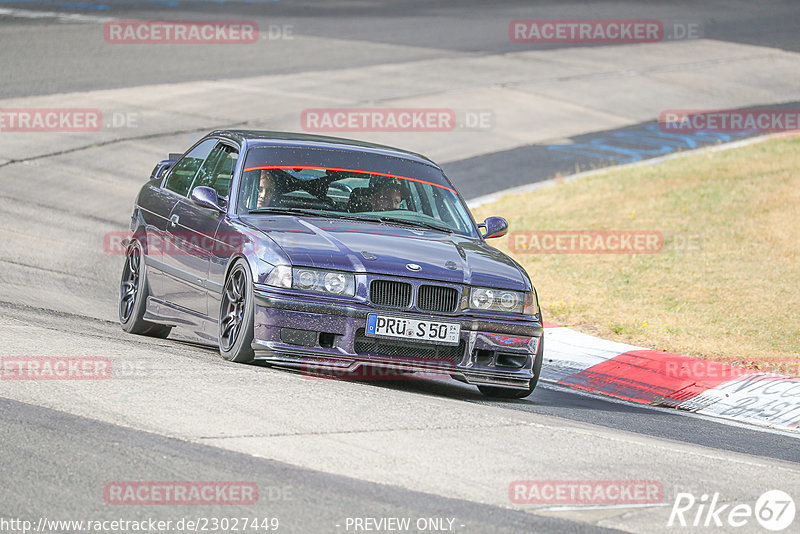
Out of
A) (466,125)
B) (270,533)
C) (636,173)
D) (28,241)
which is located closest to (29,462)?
(270,533)

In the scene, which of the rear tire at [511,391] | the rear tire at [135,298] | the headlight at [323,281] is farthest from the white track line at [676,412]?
the rear tire at [135,298]

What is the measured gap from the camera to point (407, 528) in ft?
16.4

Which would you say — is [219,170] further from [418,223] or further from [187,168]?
[418,223]

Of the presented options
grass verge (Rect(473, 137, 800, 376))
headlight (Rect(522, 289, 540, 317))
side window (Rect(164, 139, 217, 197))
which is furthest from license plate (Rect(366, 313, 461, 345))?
grass verge (Rect(473, 137, 800, 376))

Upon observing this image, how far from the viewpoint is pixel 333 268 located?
25.8 feet

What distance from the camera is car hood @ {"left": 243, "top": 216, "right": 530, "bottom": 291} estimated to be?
26.0 ft

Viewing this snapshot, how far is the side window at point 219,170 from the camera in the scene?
30.5 feet

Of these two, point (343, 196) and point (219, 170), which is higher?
point (219, 170)

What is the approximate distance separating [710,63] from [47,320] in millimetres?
24963

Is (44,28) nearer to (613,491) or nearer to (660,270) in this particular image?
(660,270)

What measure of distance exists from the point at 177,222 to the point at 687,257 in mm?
8113

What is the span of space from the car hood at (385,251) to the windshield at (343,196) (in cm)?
20

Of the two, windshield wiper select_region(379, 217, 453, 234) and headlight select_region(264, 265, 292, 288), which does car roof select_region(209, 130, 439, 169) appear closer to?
windshield wiper select_region(379, 217, 453, 234)

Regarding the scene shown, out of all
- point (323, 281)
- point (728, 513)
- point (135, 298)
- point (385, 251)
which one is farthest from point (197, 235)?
point (728, 513)
